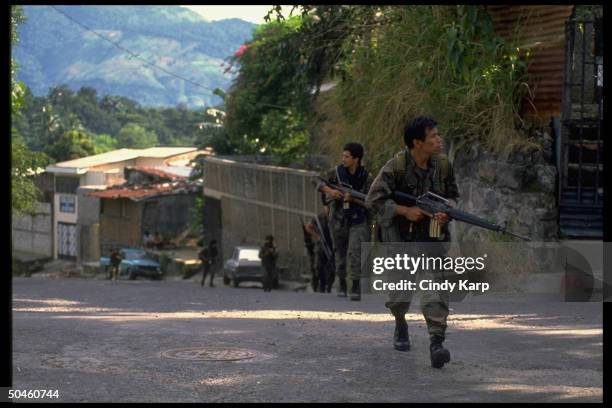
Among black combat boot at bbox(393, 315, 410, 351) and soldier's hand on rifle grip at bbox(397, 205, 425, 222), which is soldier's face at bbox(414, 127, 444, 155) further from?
black combat boot at bbox(393, 315, 410, 351)

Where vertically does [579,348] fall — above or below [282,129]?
below

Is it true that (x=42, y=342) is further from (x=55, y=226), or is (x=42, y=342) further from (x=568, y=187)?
(x=55, y=226)

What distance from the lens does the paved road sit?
6.52 meters

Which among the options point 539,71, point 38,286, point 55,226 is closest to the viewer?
point 539,71

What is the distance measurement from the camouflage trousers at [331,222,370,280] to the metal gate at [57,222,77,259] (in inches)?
1957

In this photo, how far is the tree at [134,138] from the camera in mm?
125500

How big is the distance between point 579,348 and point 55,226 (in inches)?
2313

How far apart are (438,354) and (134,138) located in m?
122

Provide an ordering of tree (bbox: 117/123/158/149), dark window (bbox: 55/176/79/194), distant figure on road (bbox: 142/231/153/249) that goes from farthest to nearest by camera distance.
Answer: tree (bbox: 117/123/158/149) < dark window (bbox: 55/176/79/194) < distant figure on road (bbox: 142/231/153/249)

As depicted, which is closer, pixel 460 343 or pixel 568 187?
pixel 460 343

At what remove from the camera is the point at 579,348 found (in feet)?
26.8

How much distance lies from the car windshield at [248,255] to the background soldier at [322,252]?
33.3 feet

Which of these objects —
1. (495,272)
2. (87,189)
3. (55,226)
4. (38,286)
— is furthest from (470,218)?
(55,226)

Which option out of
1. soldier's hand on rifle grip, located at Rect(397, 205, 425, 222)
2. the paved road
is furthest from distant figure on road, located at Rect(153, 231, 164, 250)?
soldier's hand on rifle grip, located at Rect(397, 205, 425, 222)
